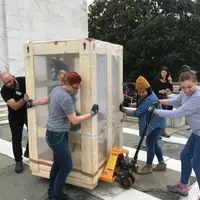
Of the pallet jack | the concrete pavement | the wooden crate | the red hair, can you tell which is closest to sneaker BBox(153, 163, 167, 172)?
the concrete pavement

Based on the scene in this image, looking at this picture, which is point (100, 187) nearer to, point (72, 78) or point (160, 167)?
point (160, 167)

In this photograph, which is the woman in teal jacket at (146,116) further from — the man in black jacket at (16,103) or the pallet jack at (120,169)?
the man in black jacket at (16,103)

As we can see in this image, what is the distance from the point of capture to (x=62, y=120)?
9.53 ft

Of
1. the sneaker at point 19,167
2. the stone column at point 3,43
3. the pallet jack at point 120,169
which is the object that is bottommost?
the sneaker at point 19,167

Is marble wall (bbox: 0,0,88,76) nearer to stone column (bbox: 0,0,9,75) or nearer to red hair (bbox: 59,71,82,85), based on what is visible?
stone column (bbox: 0,0,9,75)

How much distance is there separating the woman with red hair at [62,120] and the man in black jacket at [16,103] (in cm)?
85

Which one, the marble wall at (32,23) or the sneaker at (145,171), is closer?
the sneaker at (145,171)

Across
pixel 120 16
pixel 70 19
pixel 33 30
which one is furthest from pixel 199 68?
pixel 33 30

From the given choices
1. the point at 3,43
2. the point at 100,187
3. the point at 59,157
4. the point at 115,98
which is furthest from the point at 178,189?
the point at 3,43

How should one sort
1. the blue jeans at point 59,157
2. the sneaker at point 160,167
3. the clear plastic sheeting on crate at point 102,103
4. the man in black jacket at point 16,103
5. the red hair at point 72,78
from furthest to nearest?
the sneaker at point 160,167 → the man in black jacket at point 16,103 → the clear plastic sheeting on crate at point 102,103 → the blue jeans at point 59,157 → the red hair at point 72,78

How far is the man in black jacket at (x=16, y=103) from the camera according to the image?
3.75m

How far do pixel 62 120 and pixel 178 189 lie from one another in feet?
5.67

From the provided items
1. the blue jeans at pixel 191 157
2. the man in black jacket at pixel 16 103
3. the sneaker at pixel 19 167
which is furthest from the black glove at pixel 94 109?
the sneaker at pixel 19 167

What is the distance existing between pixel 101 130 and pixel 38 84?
40.6 inches
